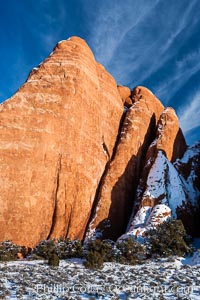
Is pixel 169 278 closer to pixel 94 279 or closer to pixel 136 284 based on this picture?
pixel 136 284

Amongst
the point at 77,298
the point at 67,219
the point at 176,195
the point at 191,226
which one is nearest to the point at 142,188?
the point at 176,195

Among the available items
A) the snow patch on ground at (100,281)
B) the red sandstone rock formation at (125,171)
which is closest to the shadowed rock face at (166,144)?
the red sandstone rock formation at (125,171)

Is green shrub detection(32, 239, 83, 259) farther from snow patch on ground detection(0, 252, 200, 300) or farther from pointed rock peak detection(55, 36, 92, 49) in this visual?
pointed rock peak detection(55, 36, 92, 49)

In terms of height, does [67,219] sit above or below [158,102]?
below

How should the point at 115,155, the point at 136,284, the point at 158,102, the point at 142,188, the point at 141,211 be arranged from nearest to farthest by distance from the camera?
the point at 136,284 < the point at 141,211 < the point at 142,188 < the point at 115,155 < the point at 158,102

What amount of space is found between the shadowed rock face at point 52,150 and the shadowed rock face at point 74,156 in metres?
0.09

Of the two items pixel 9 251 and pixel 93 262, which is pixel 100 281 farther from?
pixel 9 251

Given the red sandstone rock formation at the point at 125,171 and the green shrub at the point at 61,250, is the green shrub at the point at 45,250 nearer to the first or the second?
the green shrub at the point at 61,250

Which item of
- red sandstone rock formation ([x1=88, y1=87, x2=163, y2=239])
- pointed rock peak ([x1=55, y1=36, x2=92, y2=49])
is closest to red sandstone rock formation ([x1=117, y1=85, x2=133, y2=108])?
red sandstone rock formation ([x1=88, y1=87, x2=163, y2=239])

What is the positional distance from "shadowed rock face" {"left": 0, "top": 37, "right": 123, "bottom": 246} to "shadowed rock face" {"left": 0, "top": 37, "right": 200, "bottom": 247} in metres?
0.09

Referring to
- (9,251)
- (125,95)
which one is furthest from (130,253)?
(125,95)

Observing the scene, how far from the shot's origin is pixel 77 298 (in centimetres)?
1324

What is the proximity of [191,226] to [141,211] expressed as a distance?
21.2ft

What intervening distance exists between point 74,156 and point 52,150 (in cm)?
245
